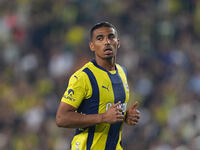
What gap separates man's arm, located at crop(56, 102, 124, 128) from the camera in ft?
14.6

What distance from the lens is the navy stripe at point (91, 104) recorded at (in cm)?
464

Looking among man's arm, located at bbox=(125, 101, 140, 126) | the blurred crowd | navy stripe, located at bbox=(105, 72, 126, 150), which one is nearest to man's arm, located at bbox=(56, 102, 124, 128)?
navy stripe, located at bbox=(105, 72, 126, 150)

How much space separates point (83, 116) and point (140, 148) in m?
4.78

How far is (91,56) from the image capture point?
10.9 metres

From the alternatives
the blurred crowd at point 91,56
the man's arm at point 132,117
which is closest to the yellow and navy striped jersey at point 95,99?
the man's arm at point 132,117

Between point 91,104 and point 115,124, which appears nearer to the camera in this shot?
point 91,104

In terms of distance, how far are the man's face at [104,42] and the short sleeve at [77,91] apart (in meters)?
0.38

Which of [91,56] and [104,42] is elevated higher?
[91,56]

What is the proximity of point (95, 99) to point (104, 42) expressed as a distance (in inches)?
25.2

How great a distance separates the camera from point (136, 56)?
10.8 m

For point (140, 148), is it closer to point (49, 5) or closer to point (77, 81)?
point (77, 81)

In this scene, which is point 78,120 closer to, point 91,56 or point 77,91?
point 77,91

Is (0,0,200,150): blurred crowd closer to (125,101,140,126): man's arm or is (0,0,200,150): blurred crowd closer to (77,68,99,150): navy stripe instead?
(125,101,140,126): man's arm

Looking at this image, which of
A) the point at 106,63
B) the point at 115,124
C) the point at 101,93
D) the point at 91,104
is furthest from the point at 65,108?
the point at 106,63
